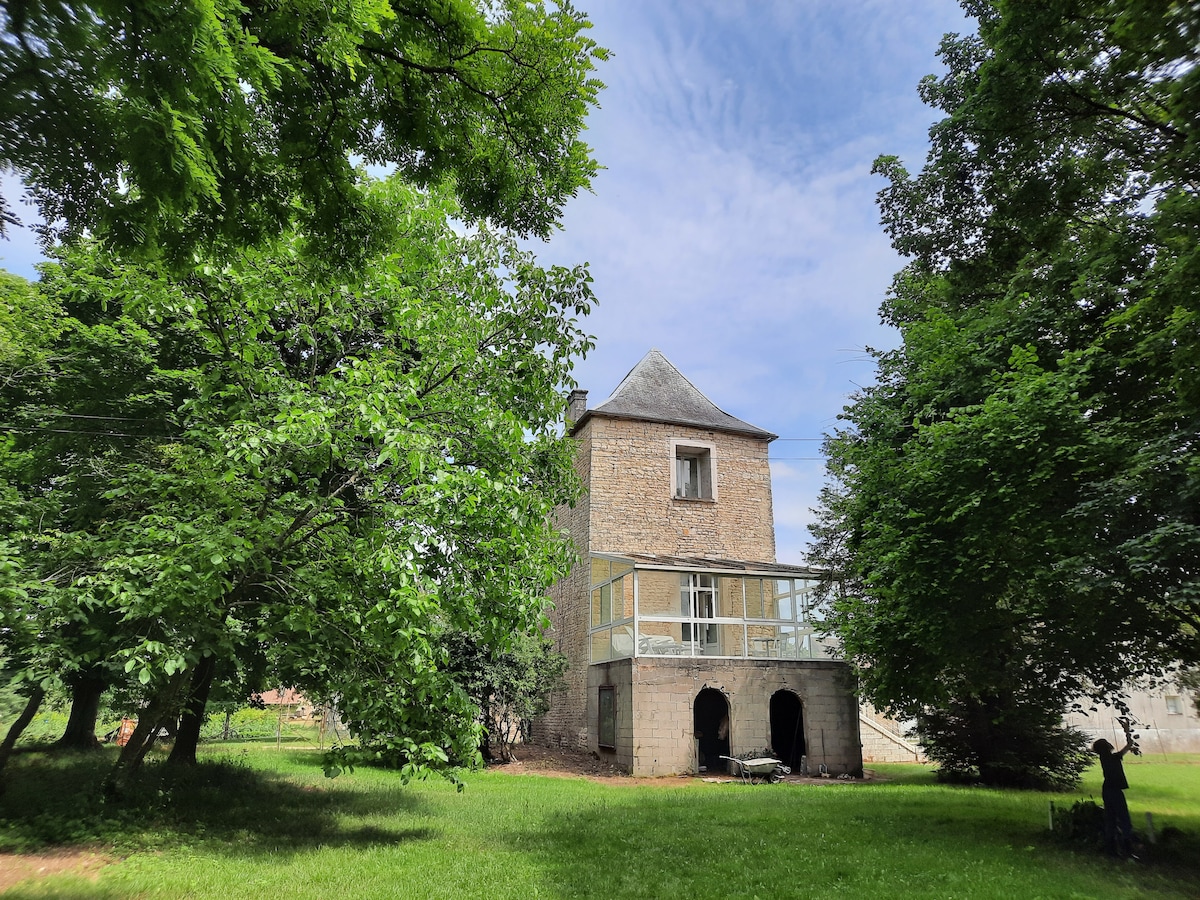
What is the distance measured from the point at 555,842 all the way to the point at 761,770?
28.2 ft

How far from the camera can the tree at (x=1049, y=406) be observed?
6.61m

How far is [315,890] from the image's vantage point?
638cm

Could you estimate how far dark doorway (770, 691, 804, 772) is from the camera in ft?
59.0

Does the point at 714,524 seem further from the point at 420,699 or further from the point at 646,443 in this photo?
the point at 420,699

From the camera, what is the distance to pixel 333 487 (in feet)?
30.9

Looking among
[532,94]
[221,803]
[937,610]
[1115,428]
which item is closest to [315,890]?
[221,803]

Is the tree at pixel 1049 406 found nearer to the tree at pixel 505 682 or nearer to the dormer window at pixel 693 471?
the tree at pixel 505 682

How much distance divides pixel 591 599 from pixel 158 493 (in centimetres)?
1427

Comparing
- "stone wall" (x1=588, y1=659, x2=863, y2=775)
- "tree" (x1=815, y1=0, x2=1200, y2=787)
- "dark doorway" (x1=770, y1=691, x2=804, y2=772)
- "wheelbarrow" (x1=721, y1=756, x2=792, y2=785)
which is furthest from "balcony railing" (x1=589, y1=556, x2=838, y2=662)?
"tree" (x1=815, y1=0, x2=1200, y2=787)

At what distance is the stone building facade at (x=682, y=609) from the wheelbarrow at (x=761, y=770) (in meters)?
0.72

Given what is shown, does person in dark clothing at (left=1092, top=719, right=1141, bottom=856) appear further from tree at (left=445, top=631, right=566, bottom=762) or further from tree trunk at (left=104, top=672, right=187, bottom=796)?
tree at (left=445, top=631, right=566, bottom=762)

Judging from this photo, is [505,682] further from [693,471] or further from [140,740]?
[140,740]

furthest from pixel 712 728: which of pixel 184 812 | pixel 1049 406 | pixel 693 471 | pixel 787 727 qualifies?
pixel 1049 406

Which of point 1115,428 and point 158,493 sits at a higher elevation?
point 1115,428
